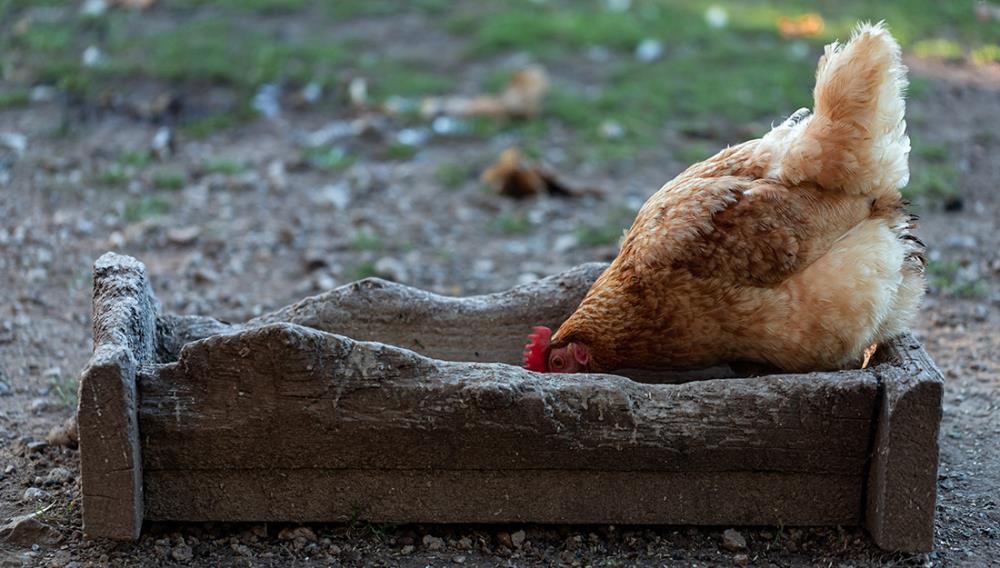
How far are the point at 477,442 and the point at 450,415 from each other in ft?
0.41

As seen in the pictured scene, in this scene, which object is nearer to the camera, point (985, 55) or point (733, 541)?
point (733, 541)

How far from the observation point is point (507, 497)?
11.2 feet

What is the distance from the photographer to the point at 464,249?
6570 mm

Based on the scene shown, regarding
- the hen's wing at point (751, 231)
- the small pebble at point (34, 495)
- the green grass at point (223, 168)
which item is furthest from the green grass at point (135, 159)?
the hen's wing at point (751, 231)

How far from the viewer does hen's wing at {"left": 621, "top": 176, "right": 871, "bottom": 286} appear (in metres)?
3.58

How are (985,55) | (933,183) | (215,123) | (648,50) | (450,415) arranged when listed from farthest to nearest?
(648,50), (985,55), (215,123), (933,183), (450,415)

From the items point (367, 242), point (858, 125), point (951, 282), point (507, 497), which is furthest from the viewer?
point (367, 242)

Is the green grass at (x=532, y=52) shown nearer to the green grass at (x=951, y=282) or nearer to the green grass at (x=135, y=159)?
the green grass at (x=135, y=159)

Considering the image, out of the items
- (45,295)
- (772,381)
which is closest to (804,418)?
(772,381)

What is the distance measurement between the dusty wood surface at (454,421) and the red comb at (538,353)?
1.42 ft

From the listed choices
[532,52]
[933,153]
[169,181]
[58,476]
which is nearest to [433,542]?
[58,476]

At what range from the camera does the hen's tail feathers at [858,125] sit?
3.53m

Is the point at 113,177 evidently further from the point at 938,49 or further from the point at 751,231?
the point at 938,49

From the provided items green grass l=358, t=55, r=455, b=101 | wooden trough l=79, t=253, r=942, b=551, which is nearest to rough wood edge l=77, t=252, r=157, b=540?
wooden trough l=79, t=253, r=942, b=551
